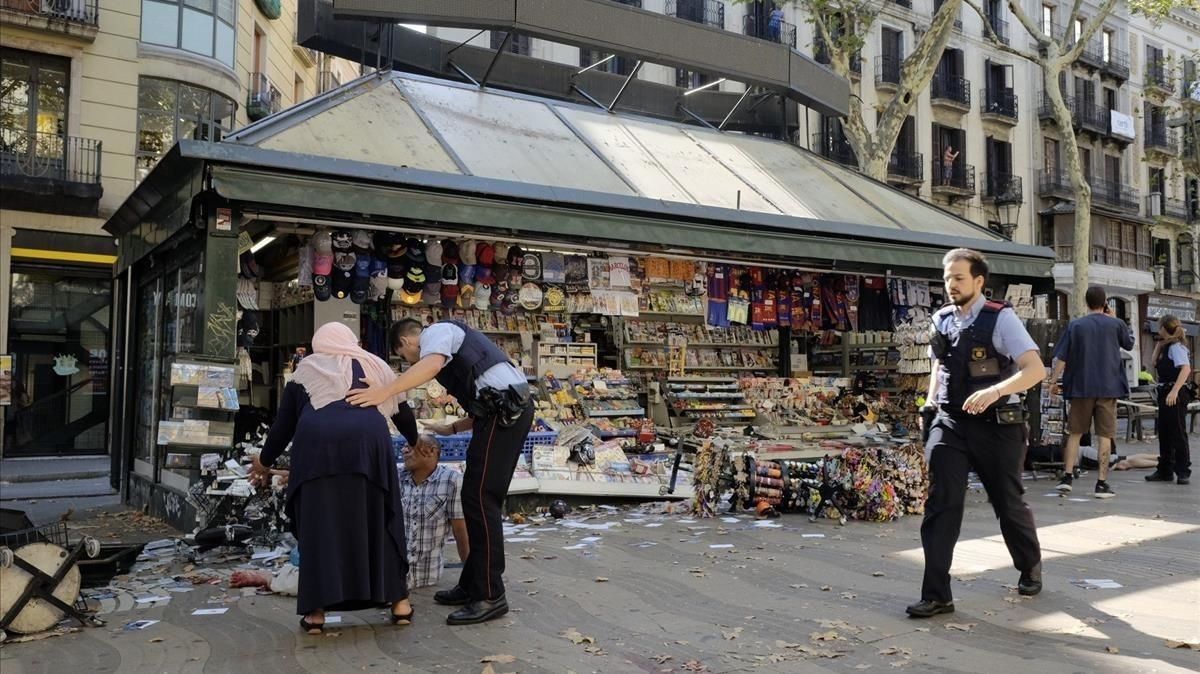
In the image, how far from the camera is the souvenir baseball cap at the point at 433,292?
941 centimetres

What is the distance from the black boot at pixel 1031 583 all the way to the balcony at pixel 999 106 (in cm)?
3411

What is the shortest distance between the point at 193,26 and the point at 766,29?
1930cm

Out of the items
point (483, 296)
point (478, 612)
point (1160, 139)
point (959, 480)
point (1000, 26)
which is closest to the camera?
point (478, 612)

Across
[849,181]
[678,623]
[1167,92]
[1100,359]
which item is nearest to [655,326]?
[849,181]

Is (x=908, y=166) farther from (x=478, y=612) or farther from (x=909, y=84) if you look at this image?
(x=478, y=612)

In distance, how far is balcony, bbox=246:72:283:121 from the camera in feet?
68.9

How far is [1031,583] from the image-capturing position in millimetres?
5086

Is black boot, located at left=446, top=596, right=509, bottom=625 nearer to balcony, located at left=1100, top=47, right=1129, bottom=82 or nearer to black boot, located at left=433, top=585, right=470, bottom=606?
black boot, located at left=433, top=585, right=470, bottom=606

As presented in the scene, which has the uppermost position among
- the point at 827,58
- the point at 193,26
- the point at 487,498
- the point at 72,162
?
the point at 827,58

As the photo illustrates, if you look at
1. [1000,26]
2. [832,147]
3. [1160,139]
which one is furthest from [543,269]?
[1160,139]

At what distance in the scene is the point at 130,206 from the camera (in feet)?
29.6

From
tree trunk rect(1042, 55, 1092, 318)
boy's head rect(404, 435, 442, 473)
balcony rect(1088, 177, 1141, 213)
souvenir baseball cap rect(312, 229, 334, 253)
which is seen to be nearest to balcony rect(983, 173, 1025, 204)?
balcony rect(1088, 177, 1141, 213)

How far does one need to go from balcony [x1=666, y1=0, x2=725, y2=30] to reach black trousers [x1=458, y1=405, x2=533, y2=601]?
27.8 m

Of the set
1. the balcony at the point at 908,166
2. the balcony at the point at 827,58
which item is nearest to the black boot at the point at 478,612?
the balcony at the point at 827,58
